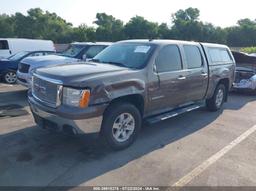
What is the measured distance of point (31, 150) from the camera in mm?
4562

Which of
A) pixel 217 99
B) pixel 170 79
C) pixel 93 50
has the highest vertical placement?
pixel 93 50

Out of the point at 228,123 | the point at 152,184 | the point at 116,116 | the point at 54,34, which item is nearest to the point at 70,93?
the point at 116,116

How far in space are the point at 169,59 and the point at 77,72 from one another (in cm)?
196

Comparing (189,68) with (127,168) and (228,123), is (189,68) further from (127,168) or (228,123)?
(127,168)

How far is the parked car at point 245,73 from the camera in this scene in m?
10.0

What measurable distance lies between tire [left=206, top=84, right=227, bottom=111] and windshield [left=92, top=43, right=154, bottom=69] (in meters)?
2.86

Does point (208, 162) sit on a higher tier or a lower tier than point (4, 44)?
lower

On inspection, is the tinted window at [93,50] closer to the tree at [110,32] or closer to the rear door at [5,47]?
the rear door at [5,47]

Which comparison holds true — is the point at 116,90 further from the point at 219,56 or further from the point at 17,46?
the point at 17,46

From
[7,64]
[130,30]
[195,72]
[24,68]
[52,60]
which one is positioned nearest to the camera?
[195,72]

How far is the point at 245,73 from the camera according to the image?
410 inches

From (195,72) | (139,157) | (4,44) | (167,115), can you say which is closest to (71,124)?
(139,157)

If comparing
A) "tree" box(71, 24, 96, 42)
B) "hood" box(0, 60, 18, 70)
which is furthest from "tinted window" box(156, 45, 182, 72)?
"tree" box(71, 24, 96, 42)

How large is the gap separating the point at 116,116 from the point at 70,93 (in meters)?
0.83
